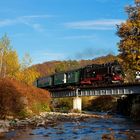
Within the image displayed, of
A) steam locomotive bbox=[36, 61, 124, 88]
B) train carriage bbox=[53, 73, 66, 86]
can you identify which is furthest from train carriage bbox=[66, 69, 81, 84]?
train carriage bbox=[53, 73, 66, 86]

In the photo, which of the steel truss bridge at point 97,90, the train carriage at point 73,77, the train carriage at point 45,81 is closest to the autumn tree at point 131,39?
the steel truss bridge at point 97,90

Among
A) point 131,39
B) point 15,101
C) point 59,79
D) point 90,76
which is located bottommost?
point 15,101

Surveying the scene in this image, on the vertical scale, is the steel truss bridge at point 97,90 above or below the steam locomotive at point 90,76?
below

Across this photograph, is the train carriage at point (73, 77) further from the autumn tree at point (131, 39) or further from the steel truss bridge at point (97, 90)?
the autumn tree at point (131, 39)

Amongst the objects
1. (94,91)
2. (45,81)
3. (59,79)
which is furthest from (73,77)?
(45,81)

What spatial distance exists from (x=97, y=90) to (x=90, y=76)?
3.47 m

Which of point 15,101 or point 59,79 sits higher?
point 59,79

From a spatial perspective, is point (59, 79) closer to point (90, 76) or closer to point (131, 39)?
point (90, 76)

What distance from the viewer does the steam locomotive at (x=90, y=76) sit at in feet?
266

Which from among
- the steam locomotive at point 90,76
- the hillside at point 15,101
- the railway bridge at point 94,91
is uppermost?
the steam locomotive at point 90,76

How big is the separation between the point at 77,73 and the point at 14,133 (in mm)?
49544

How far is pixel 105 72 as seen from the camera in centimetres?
8169

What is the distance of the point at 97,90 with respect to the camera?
282 ft

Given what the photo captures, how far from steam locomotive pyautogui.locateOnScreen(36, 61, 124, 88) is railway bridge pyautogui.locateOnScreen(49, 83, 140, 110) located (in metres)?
1.19
